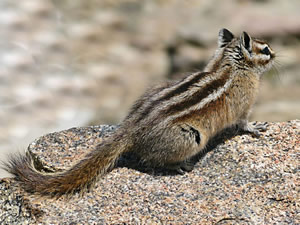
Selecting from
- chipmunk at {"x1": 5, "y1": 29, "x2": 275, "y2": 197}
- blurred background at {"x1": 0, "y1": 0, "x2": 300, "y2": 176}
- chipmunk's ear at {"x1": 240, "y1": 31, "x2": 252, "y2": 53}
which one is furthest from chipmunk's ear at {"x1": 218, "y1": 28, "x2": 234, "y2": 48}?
blurred background at {"x1": 0, "y1": 0, "x2": 300, "y2": 176}

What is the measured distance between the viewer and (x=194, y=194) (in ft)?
18.2

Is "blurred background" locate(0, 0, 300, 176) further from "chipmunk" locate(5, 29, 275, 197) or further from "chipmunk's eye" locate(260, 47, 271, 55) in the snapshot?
"chipmunk" locate(5, 29, 275, 197)

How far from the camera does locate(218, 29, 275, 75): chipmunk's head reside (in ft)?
21.8

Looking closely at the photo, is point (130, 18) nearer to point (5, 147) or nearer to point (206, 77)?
point (5, 147)

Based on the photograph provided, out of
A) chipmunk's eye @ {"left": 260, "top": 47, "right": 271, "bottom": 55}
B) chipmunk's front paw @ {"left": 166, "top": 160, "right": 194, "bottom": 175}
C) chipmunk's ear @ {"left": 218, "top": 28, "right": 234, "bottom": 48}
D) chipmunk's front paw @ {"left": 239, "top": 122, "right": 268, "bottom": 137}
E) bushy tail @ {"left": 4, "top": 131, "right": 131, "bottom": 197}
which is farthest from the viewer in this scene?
chipmunk's ear @ {"left": 218, "top": 28, "right": 234, "bottom": 48}

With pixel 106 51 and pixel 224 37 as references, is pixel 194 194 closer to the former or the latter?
pixel 224 37

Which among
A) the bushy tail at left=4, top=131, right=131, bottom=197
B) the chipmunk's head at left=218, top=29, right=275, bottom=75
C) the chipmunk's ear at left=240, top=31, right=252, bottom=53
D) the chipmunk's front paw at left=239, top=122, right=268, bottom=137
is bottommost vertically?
the bushy tail at left=4, top=131, right=131, bottom=197

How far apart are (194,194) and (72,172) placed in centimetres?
113

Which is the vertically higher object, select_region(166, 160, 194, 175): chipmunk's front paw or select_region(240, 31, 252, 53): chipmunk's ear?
select_region(240, 31, 252, 53): chipmunk's ear

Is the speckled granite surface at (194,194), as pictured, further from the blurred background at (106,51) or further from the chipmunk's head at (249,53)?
the blurred background at (106,51)

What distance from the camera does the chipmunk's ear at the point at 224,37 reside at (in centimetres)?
688

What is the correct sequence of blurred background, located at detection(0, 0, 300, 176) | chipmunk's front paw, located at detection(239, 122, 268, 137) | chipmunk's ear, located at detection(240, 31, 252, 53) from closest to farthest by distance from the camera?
chipmunk's front paw, located at detection(239, 122, 268, 137), chipmunk's ear, located at detection(240, 31, 252, 53), blurred background, located at detection(0, 0, 300, 176)

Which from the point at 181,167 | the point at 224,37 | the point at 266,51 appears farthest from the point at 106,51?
the point at 181,167

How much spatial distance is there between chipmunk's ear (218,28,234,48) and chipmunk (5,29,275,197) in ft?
1.83
